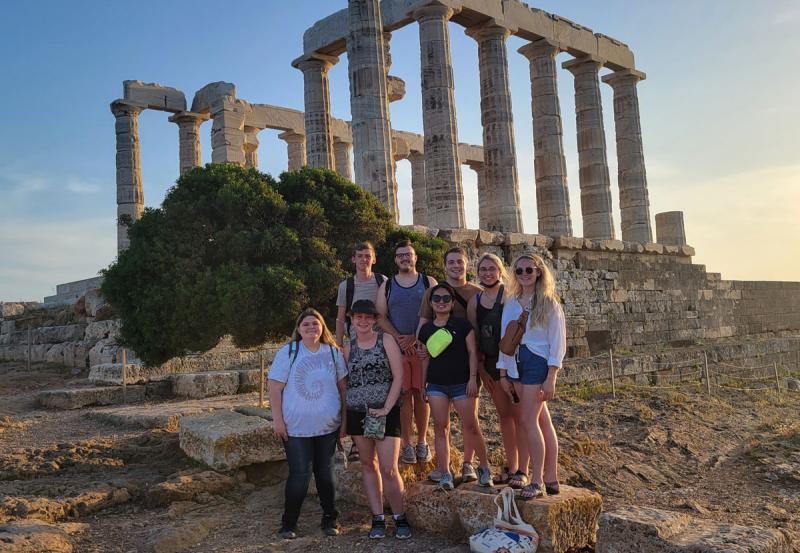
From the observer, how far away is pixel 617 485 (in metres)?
8.27

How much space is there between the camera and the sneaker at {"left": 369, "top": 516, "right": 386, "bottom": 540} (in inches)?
207

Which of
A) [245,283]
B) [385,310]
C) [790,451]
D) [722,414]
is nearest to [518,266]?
[385,310]

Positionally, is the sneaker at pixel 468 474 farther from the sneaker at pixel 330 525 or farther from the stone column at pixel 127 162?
the stone column at pixel 127 162

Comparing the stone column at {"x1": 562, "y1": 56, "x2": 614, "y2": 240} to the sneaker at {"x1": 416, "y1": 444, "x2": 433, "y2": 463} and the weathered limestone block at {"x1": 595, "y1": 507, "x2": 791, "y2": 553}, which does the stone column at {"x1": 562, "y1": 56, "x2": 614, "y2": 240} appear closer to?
the sneaker at {"x1": 416, "y1": 444, "x2": 433, "y2": 463}

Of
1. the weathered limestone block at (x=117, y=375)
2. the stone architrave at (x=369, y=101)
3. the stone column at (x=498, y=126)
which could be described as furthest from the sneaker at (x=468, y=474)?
the stone column at (x=498, y=126)

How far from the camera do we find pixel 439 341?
17.5ft

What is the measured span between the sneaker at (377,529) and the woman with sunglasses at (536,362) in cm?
114

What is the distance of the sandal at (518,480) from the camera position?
17.2ft

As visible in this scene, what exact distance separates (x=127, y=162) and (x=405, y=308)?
22.4m

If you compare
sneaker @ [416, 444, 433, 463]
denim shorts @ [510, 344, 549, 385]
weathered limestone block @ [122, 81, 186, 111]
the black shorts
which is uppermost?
weathered limestone block @ [122, 81, 186, 111]

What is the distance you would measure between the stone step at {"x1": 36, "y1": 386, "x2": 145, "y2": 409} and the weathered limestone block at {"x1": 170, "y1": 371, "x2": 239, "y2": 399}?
76cm

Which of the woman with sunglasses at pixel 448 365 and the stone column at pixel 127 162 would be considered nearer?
the woman with sunglasses at pixel 448 365

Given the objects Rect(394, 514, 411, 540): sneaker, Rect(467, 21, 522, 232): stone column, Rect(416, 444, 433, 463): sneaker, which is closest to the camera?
Rect(394, 514, 411, 540): sneaker

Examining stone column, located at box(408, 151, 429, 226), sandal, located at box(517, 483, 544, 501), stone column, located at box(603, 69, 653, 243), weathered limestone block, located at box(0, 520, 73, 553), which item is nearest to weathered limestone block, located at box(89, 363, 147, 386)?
weathered limestone block, located at box(0, 520, 73, 553)
